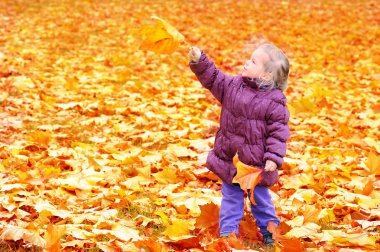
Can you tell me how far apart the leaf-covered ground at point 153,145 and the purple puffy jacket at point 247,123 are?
32cm

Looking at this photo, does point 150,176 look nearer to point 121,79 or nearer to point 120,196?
point 120,196

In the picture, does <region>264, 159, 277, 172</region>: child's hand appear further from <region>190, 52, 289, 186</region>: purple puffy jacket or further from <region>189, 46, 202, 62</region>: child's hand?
<region>189, 46, 202, 62</region>: child's hand

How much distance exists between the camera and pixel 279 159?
308 cm

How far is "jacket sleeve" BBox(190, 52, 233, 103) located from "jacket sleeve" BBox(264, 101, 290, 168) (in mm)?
334

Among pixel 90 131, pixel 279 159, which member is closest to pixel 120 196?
pixel 279 159

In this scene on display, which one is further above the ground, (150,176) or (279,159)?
(279,159)

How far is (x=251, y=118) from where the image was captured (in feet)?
10.4

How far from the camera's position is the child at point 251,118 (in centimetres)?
315

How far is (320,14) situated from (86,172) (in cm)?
1268

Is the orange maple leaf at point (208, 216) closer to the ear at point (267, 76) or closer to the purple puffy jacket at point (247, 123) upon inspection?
the purple puffy jacket at point (247, 123)

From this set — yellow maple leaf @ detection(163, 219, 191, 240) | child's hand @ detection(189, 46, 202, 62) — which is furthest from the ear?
yellow maple leaf @ detection(163, 219, 191, 240)

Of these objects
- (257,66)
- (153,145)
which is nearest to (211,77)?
(257,66)

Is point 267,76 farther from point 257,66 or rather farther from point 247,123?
point 247,123

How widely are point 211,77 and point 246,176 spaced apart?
2.17 ft
